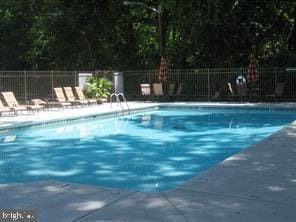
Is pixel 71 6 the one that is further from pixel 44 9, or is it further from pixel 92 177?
pixel 92 177

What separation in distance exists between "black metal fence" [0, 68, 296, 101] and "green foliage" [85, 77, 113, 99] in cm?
113

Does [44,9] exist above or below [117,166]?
above

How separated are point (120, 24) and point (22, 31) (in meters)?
8.77

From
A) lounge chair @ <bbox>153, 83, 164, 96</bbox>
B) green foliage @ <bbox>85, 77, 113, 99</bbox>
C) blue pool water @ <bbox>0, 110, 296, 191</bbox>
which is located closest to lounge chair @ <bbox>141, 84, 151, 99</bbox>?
lounge chair @ <bbox>153, 83, 164, 96</bbox>

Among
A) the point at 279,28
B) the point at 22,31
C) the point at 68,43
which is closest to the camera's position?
the point at 279,28

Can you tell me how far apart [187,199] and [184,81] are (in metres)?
20.2

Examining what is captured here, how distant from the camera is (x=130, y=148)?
12.0m

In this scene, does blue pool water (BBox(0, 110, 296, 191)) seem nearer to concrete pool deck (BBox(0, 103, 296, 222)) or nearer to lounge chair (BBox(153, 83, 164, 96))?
concrete pool deck (BBox(0, 103, 296, 222))

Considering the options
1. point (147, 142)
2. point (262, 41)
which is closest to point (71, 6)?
point (262, 41)

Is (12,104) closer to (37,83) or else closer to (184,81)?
(37,83)

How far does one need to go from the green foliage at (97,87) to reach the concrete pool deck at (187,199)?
15869 mm

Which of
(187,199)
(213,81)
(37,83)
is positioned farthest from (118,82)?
(187,199)

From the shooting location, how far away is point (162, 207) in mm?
5559

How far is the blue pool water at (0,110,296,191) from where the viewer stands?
8805 mm
